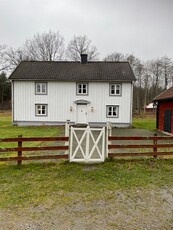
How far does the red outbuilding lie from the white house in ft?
11.5

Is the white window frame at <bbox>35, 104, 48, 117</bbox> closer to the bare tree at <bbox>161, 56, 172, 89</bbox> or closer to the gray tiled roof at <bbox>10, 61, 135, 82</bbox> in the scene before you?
the gray tiled roof at <bbox>10, 61, 135, 82</bbox>

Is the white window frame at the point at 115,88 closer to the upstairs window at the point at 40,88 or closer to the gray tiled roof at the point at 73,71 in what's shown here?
the gray tiled roof at the point at 73,71

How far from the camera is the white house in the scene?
2200cm

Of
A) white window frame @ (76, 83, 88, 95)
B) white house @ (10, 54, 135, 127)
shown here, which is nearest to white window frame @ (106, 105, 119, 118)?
white house @ (10, 54, 135, 127)

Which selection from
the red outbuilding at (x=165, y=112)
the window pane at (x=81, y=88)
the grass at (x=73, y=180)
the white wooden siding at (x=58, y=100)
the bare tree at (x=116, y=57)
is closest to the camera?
the grass at (x=73, y=180)

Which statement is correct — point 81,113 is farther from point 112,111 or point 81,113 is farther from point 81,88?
point 112,111

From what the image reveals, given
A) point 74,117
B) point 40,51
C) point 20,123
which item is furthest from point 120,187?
point 40,51

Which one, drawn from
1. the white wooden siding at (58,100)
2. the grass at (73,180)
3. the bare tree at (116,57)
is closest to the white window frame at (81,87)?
the white wooden siding at (58,100)

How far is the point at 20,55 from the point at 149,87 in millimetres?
29184

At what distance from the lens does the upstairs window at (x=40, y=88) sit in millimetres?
22391

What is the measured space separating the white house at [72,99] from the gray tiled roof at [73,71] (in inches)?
4.2

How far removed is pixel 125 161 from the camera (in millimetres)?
7234

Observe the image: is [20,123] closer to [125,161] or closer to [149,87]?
[125,161]

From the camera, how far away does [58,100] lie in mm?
22297
